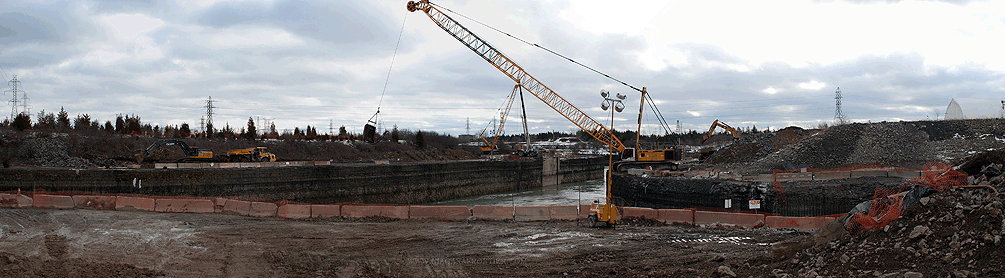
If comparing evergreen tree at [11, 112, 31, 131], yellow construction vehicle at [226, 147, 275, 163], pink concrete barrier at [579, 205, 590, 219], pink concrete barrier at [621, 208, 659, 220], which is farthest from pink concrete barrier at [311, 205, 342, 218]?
evergreen tree at [11, 112, 31, 131]

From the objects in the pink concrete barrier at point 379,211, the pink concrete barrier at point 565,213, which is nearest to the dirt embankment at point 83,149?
the pink concrete barrier at point 379,211

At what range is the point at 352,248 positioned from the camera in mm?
14242

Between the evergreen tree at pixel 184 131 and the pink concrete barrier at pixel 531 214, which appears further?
the evergreen tree at pixel 184 131

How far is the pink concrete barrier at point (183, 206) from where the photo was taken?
65.0 ft

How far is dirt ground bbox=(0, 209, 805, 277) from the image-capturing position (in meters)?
11.6

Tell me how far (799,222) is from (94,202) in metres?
24.2

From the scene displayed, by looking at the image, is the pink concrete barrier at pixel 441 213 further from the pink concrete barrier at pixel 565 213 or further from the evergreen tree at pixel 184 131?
the evergreen tree at pixel 184 131

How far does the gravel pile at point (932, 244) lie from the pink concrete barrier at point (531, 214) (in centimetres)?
1031

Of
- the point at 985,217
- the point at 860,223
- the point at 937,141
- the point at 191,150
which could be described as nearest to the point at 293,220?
the point at 860,223

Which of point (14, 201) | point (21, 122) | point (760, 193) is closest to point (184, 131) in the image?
point (21, 122)

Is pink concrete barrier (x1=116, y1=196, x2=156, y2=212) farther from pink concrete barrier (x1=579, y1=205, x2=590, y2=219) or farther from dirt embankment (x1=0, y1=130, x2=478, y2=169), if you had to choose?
dirt embankment (x1=0, y1=130, x2=478, y2=169)

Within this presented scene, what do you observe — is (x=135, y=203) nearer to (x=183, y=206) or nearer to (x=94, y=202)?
(x=94, y=202)

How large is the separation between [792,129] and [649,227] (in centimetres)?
4364

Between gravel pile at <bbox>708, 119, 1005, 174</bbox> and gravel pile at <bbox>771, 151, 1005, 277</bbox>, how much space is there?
94.3ft
